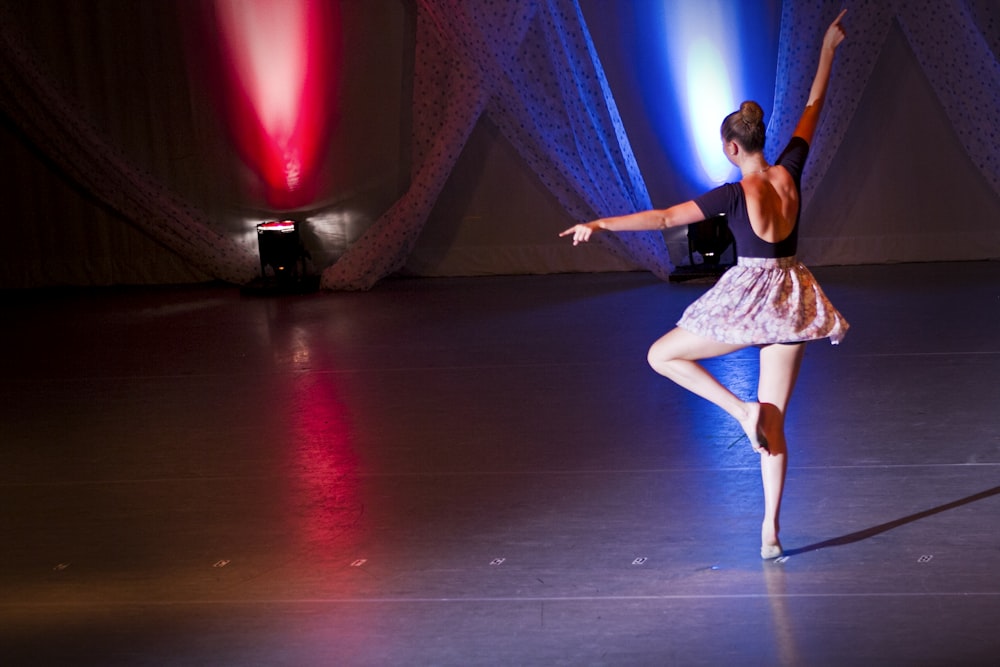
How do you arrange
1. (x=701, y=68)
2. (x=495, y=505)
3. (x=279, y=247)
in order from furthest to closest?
1. (x=279, y=247)
2. (x=701, y=68)
3. (x=495, y=505)

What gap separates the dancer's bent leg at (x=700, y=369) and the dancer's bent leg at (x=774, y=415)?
4 centimetres

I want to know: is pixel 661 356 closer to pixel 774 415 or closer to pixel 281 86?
pixel 774 415

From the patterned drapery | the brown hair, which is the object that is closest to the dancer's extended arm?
the brown hair

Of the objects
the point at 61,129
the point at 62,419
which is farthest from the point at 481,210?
the point at 62,419

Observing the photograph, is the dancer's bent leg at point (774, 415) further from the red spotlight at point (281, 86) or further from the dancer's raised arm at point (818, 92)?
the red spotlight at point (281, 86)

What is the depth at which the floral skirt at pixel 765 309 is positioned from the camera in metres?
2.80

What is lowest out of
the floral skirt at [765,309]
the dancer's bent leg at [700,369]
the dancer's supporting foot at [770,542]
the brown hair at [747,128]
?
the dancer's supporting foot at [770,542]

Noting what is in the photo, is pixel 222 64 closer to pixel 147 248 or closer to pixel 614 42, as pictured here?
pixel 147 248

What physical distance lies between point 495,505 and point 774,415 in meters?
1.03

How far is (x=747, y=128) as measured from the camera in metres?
2.80

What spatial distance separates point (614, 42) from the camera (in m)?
8.66

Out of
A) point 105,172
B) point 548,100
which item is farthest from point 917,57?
point 105,172

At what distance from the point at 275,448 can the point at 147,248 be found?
5.94m

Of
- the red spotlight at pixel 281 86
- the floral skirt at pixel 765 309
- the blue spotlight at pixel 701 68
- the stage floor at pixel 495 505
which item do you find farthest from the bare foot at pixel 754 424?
the red spotlight at pixel 281 86
